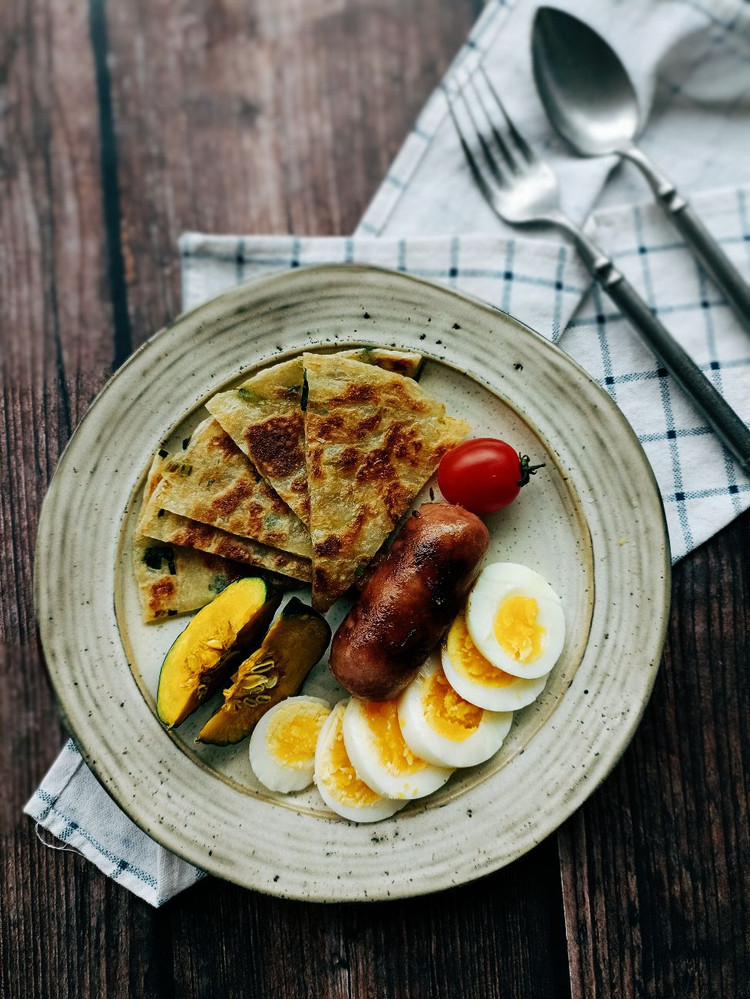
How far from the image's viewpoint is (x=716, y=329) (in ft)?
10.7

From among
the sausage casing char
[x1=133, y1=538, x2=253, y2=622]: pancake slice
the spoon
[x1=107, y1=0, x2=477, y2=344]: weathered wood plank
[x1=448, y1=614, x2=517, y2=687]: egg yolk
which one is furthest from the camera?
[x1=107, y1=0, x2=477, y2=344]: weathered wood plank

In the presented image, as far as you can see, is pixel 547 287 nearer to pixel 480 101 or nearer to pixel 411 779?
pixel 480 101

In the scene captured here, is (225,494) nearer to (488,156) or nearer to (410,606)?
(410,606)

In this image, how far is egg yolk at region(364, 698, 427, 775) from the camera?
2.80m

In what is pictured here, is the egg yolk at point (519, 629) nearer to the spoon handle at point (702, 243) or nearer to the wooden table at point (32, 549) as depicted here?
the wooden table at point (32, 549)

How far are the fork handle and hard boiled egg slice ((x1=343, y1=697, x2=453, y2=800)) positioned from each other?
1.73m

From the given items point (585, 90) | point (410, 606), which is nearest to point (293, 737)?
point (410, 606)

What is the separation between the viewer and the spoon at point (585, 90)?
3.31m

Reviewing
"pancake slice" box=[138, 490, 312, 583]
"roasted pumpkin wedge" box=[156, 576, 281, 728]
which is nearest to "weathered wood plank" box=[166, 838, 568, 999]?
"roasted pumpkin wedge" box=[156, 576, 281, 728]

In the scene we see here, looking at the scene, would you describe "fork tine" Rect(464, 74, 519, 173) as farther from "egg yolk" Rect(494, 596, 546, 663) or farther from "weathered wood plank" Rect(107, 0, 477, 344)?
"egg yolk" Rect(494, 596, 546, 663)

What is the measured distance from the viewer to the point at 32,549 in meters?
3.39

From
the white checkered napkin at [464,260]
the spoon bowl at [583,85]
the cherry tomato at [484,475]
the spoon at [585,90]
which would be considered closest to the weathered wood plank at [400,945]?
the cherry tomato at [484,475]

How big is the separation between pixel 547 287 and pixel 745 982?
2.96 m

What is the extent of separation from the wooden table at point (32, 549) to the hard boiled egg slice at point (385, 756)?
0.71 meters
